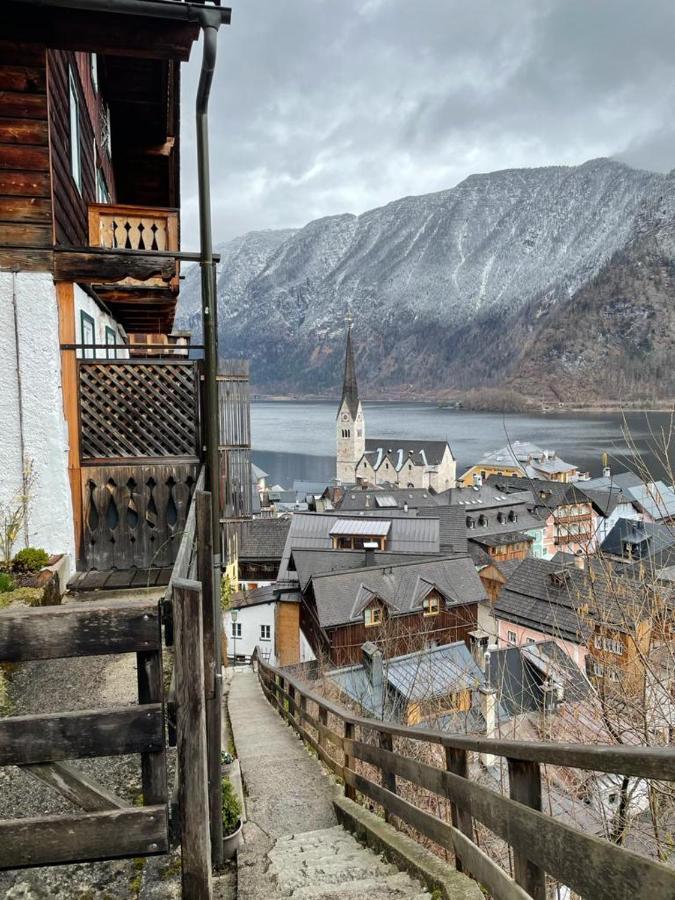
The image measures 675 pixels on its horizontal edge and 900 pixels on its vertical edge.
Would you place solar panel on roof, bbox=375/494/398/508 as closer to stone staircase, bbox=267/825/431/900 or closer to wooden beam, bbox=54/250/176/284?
wooden beam, bbox=54/250/176/284

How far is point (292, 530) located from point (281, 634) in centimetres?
801

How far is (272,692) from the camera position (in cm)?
1304

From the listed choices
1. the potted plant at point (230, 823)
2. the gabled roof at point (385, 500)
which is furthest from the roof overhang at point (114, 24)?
the gabled roof at point (385, 500)

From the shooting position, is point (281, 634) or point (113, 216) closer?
point (113, 216)

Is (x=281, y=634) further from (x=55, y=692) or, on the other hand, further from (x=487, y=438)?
(x=487, y=438)

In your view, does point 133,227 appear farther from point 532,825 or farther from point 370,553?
point 370,553

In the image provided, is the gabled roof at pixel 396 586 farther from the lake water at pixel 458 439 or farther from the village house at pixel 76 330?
the lake water at pixel 458 439

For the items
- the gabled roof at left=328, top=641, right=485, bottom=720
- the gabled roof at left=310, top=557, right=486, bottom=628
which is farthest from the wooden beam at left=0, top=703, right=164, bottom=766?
the gabled roof at left=310, top=557, right=486, bottom=628

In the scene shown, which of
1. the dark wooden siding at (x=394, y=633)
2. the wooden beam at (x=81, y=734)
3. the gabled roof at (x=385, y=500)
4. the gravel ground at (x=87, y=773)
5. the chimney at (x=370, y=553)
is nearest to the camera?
the wooden beam at (x=81, y=734)

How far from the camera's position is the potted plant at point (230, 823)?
154 inches

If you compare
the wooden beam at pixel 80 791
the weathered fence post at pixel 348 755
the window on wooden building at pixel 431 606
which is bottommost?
the window on wooden building at pixel 431 606

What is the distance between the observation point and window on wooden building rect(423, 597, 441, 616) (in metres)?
26.3

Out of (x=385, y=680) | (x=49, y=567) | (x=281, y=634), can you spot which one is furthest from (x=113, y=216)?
(x=281, y=634)

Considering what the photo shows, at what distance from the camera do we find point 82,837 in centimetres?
205
